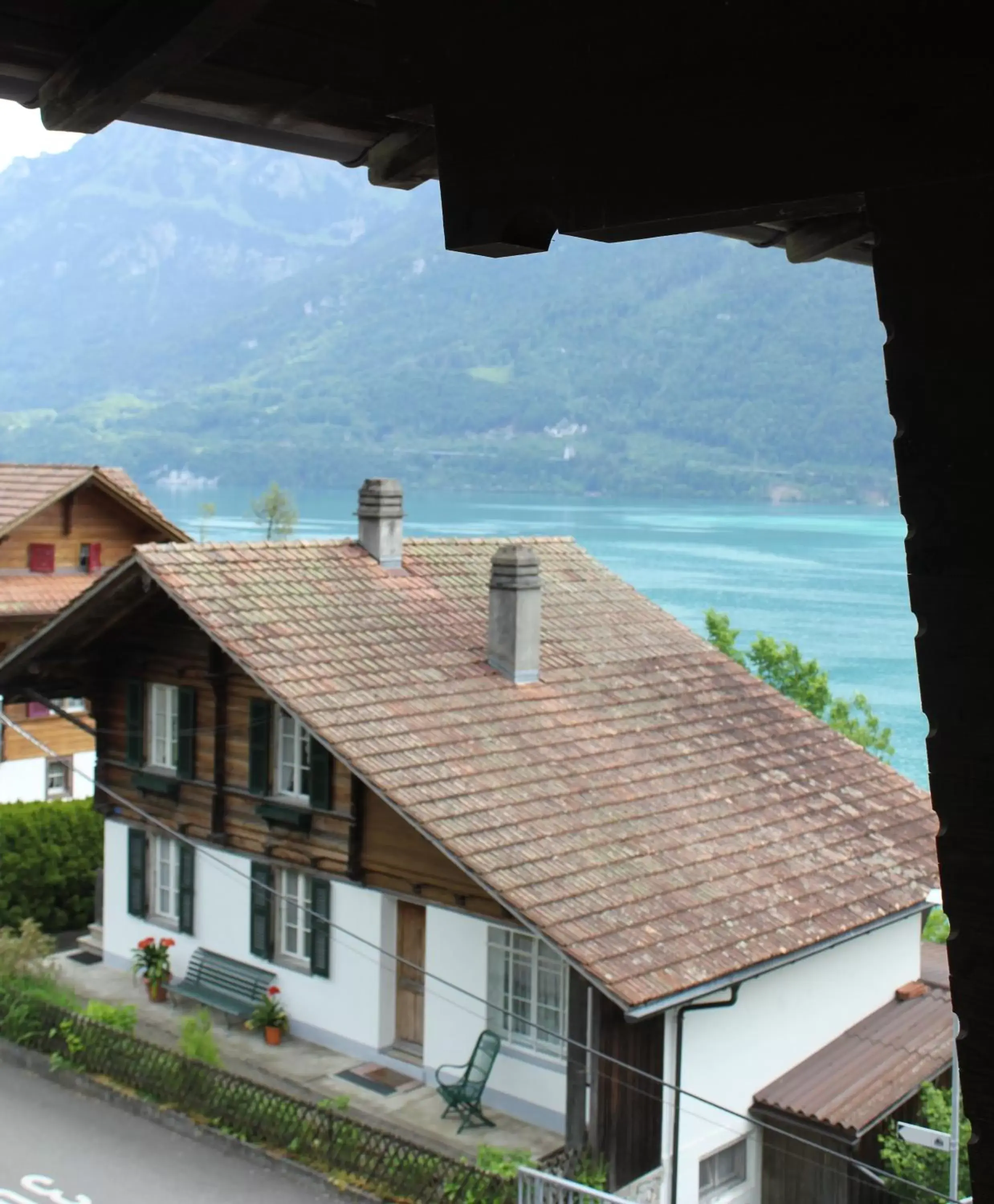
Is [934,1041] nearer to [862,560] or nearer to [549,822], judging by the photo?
[549,822]

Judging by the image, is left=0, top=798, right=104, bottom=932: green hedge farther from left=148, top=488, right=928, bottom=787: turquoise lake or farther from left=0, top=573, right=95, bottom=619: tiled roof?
left=148, top=488, right=928, bottom=787: turquoise lake

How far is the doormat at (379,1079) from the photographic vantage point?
15664 millimetres

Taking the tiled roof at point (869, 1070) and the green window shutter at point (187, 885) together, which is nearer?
the tiled roof at point (869, 1070)

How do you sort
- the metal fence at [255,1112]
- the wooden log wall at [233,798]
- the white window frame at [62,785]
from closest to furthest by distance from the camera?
the metal fence at [255,1112] < the wooden log wall at [233,798] < the white window frame at [62,785]

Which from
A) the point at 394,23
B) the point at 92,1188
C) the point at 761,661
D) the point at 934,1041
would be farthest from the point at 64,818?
the point at 394,23

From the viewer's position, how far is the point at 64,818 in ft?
75.6

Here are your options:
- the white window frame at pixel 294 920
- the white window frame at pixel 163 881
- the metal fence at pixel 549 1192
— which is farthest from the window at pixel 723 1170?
the white window frame at pixel 163 881

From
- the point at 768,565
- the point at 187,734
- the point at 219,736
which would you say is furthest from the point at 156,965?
the point at 768,565

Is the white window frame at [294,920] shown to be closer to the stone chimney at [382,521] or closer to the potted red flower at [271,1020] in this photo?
the potted red flower at [271,1020]

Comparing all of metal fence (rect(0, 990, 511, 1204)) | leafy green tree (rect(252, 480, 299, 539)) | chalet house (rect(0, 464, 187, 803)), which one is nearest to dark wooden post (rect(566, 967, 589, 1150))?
metal fence (rect(0, 990, 511, 1204))

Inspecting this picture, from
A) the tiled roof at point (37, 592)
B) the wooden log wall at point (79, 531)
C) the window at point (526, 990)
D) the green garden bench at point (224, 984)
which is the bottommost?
the green garden bench at point (224, 984)

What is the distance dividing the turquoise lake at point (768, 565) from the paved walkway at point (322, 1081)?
33.4 meters

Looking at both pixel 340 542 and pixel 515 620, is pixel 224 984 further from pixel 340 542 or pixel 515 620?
pixel 340 542

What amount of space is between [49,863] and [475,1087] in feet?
33.4
